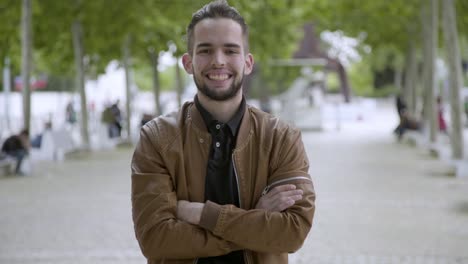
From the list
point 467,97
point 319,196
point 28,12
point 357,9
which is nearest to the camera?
point 319,196

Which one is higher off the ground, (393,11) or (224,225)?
(393,11)

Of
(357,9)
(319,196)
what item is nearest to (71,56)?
(357,9)

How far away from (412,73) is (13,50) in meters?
16.3

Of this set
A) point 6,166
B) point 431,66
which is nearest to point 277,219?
point 6,166

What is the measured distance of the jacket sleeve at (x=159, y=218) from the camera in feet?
10.6

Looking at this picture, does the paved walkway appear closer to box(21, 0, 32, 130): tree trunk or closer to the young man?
box(21, 0, 32, 130): tree trunk

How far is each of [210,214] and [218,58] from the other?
1.98 feet

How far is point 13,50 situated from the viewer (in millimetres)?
25625

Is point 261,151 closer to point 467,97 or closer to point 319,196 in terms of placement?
point 319,196

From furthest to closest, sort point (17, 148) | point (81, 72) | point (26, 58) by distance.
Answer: point (81, 72) → point (26, 58) → point (17, 148)

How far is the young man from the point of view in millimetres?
3232

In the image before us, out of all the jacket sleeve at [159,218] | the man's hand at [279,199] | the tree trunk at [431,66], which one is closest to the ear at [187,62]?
the jacket sleeve at [159,218]

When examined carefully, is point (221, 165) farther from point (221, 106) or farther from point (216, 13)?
point (216, 13)

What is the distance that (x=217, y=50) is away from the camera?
128 inches
